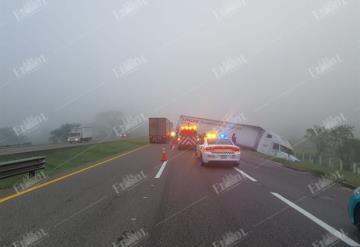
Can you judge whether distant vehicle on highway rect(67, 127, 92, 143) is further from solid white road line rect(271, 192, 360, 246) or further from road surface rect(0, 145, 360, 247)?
solid white road line rect(271, 192, 360, 246)

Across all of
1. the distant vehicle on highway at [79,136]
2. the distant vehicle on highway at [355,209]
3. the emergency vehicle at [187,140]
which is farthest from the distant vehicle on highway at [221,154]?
the distant vehicle on highway at [79,136]

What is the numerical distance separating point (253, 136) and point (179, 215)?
4422 centimetres

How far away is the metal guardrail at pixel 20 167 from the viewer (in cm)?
1184

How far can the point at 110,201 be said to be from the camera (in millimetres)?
8688

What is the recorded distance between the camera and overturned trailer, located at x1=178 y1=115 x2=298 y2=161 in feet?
153

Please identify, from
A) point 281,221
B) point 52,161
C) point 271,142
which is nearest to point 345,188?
point 281,221

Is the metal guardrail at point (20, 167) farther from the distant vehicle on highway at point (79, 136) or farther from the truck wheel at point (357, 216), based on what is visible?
the distant vehicle on highway at point (79, 136)

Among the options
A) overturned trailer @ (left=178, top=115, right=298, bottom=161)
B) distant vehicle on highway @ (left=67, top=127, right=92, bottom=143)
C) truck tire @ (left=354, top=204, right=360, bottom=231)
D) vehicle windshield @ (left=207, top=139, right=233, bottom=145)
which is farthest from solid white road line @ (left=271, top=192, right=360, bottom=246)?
distant vehicle on highway @ (left=67, top=127, right=92, bottom=143)

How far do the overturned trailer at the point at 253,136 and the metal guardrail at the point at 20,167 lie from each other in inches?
1159

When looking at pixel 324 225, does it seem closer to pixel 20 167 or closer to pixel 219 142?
pixel 20 167

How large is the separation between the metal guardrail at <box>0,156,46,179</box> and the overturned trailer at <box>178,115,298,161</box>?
29.4 m

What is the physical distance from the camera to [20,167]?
1280 centimetres

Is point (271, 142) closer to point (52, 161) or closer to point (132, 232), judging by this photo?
point (52, 161)

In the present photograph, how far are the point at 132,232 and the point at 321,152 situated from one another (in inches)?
4178
